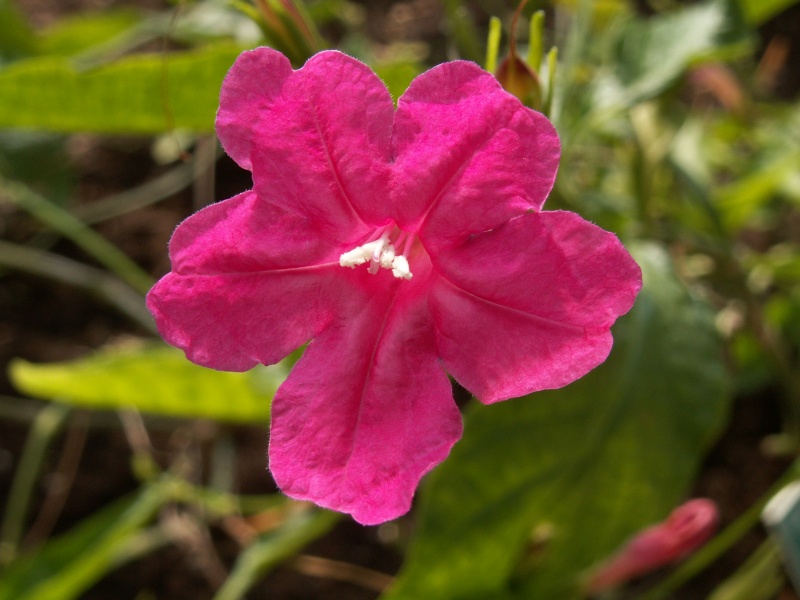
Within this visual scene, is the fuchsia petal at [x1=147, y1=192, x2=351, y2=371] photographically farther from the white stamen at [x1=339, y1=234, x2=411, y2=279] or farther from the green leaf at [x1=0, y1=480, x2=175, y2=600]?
the green leaf at [x1=0, y1=480, x2=175, y2=600]

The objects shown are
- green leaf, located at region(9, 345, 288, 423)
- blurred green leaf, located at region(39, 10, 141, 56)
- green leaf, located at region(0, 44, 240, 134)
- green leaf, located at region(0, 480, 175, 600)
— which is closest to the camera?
green leaf, located at region(0, 44, 240, 134)

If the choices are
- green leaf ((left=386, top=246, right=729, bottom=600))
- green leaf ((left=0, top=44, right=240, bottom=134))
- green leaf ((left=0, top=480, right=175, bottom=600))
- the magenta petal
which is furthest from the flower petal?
green leaf ((left=0, top=480, right=175, bottom=600))

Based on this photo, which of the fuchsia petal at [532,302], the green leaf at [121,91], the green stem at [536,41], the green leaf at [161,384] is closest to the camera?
the fuchsia petal at [532,302]

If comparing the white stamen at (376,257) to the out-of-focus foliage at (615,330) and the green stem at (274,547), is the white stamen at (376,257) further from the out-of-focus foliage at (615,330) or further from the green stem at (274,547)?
the green stem at (274,547)

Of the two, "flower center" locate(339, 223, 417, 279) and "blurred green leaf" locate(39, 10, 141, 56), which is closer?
"flower center" locate(339, 223, 417, 279)

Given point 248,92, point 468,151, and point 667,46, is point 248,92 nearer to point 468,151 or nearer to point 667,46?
point 468,151

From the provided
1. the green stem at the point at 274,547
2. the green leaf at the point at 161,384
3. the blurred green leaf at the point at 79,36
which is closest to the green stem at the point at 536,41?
the green leaf at the point at 161,384

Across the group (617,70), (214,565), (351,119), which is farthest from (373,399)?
(214,565)
